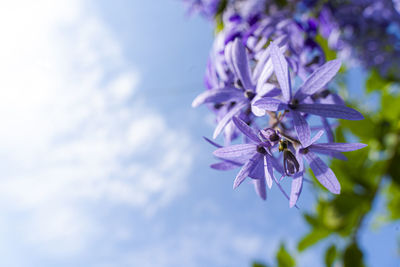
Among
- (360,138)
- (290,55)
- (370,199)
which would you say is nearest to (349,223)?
(370,199)

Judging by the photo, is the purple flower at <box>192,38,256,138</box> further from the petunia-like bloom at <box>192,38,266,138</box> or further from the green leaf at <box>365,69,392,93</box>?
the green leaf at <box>365,69,392,93</box>

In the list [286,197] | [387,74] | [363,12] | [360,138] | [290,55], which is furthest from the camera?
[387,74]

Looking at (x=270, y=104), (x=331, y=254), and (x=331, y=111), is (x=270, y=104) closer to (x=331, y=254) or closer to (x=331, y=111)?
(x=331, y=111)

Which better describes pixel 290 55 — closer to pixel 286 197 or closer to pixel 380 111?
pixel 286 197

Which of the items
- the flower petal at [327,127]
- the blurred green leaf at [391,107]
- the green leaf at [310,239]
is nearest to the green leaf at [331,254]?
the green leaf at [310,239]

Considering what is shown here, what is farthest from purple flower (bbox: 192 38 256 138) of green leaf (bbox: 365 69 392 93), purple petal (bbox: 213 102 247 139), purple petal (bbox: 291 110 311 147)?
green leaf (bbox: 365 69 392 93)

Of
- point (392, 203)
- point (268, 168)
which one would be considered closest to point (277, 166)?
point (268, 168)
